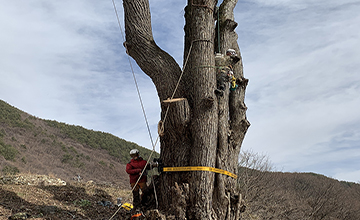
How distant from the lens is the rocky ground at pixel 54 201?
669cm

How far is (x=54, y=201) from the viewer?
7.86 metres

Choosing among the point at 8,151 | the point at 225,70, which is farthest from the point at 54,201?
the point at 8,151

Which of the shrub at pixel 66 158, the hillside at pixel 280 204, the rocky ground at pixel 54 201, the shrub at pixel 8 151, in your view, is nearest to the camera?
the rocky ground at pixel 54 201

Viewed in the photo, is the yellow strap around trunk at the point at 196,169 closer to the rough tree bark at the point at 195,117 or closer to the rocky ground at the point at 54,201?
the rough tree bark at the point at 195,117

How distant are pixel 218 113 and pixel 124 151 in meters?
21.4

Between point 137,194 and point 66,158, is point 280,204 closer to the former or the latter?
point 137,194

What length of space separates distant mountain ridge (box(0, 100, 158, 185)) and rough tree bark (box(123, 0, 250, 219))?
1301cm

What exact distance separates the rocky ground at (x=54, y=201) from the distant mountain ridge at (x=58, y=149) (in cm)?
793

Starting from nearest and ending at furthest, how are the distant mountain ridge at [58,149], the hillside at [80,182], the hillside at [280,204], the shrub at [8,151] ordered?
1. the hillside at [80,182]
2. the hillside at [280,204]
3. the shrub at [8,151]
4. the distant mountain ridge at [58,149]

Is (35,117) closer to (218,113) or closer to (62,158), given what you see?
(62,158)

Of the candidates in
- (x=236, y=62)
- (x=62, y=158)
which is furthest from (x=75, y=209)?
(x=62, y=158)

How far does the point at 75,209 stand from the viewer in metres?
7.50

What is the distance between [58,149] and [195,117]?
1961cm

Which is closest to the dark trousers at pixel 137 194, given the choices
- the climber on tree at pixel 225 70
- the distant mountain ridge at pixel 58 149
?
the climber on tree at pixel 225 70
